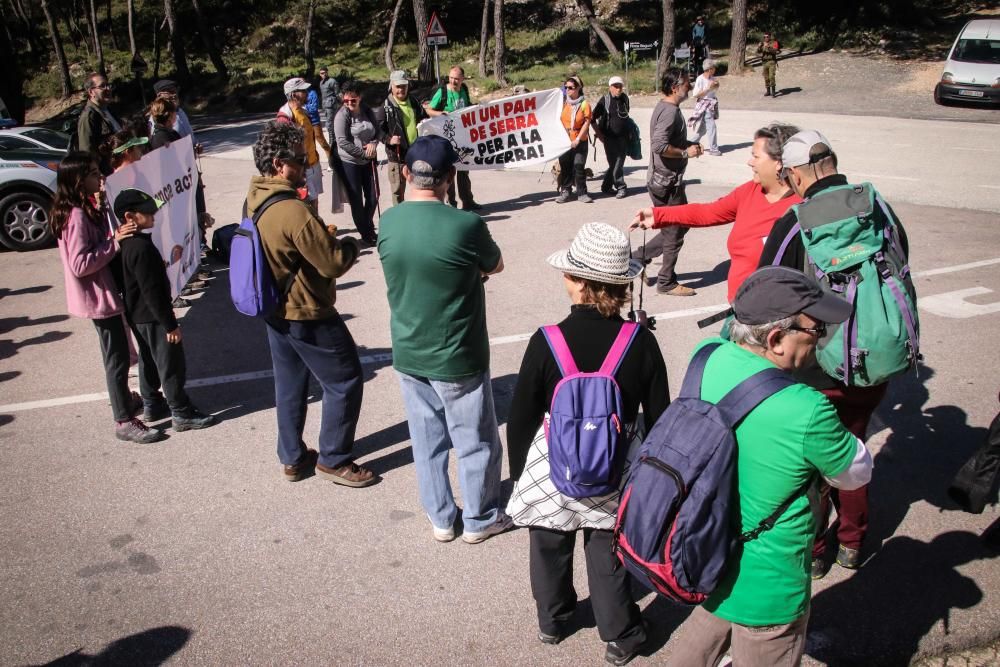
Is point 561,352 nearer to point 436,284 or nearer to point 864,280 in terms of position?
point 436,284

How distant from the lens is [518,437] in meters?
3.04

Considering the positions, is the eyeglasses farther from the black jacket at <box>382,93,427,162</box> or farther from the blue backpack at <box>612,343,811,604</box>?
the black jacket at <box>382,93,427,162</box>

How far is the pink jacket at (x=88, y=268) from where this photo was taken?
4.84 metres

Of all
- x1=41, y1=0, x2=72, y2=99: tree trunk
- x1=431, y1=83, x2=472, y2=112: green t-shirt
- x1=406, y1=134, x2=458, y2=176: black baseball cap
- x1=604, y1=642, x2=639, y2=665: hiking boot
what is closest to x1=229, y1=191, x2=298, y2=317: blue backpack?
x1=406, y1=134, x2=458, y2=176: black baseball cap

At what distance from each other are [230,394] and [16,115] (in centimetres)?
2454

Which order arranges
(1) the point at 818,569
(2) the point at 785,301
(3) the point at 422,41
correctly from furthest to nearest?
1. (3) the point at 422,41
2. (1) the point at 818,569
3. (2) the point at 785,301

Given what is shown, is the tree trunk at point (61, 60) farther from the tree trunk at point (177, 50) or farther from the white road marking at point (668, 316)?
the white road marking at point (668, 316)

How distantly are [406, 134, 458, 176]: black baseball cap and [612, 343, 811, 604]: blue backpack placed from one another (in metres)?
1.63

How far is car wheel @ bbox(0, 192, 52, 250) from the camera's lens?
10.5 meters

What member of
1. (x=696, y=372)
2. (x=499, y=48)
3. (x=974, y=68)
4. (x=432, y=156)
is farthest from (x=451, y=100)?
(x=499, y=48)

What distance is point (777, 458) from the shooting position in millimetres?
2266

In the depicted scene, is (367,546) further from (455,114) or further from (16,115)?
(16,115)

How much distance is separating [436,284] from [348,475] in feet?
5.30

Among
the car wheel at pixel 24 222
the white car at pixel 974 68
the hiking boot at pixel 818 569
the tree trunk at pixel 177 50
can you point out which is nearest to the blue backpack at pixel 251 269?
the hiking boot at pixel 818 569
